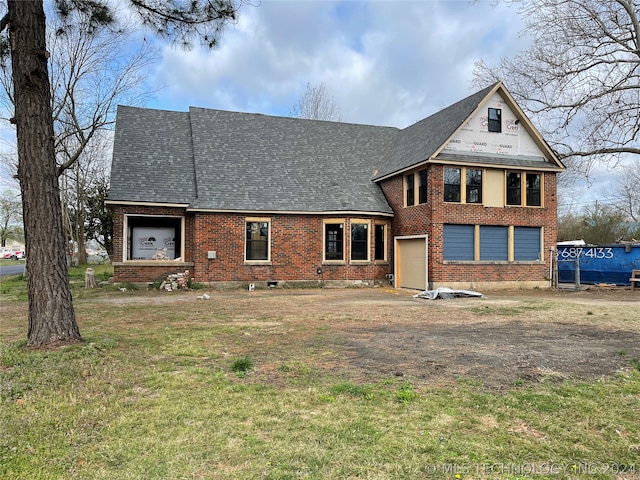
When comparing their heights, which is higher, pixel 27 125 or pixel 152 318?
pixel 27 125

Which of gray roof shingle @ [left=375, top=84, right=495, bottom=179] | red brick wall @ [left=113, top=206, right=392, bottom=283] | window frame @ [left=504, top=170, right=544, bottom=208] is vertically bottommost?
red brick wall @ [left=113, top=206, right=392, bottom=283]

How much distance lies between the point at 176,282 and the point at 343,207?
7245 mm

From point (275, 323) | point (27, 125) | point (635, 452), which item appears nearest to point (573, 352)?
point (635, 452)

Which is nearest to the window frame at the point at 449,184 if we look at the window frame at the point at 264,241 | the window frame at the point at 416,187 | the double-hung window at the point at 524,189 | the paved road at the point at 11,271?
the window frame at the point at 416,187

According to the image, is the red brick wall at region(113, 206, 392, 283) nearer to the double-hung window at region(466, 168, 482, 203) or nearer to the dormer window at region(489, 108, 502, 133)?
the double-hung window at region(466, 168, 482, 203)

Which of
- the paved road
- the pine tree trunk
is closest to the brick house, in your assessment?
the pine tree trunk

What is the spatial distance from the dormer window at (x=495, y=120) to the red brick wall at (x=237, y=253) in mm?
6107

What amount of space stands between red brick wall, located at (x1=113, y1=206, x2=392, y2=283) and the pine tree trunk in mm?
10604

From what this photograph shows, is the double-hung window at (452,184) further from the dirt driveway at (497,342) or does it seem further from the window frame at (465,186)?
the dirt driveway at (497,342)

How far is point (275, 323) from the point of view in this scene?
8.88 m

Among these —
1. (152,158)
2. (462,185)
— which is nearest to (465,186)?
(462,185)

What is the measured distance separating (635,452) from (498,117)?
16.8 meters

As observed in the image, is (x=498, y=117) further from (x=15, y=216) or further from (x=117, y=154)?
(x=15, y=216)

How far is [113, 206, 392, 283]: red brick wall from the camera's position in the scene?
16.7m
